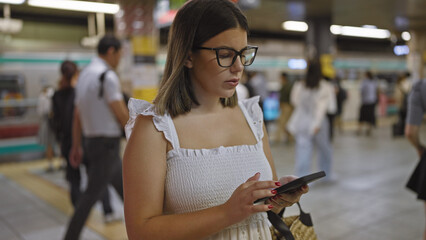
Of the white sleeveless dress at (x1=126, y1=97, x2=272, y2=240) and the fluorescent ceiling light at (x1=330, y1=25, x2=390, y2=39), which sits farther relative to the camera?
the fluorescent ceiling light at (x1=330, y1=25, x2=390, y2=39)

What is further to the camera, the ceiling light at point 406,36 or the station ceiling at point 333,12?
the ceiling light at point 406,36

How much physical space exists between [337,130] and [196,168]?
484 inches

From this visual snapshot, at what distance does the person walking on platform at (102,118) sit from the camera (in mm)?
3072

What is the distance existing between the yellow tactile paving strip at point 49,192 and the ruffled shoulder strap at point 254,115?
2.76 meters

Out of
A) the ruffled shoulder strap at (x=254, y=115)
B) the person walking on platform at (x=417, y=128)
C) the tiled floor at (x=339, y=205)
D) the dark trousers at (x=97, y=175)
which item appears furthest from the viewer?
the tiled floor at (x=339, y=205)

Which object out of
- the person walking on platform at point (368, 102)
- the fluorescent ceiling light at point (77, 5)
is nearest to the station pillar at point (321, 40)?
the person walking on platform at point (368, 102)

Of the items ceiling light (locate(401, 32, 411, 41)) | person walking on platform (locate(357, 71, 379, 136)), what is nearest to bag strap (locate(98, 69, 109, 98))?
person walking on platform (locate(357, 71, 379, 136))

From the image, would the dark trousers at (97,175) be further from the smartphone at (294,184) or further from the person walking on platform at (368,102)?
the person walking on platform at (368,102)

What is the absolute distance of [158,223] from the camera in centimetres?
108

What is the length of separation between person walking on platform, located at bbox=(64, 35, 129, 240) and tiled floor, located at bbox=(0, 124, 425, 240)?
3.51 feet

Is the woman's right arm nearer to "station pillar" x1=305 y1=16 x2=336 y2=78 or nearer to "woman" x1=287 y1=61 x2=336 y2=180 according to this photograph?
"woman" x1=287 y1=61 x2=336 y2=180

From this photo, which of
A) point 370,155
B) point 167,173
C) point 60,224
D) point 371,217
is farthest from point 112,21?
point 167,173

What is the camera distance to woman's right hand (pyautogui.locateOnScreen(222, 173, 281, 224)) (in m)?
0.99

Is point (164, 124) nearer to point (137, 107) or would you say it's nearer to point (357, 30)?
point (137, 107)
